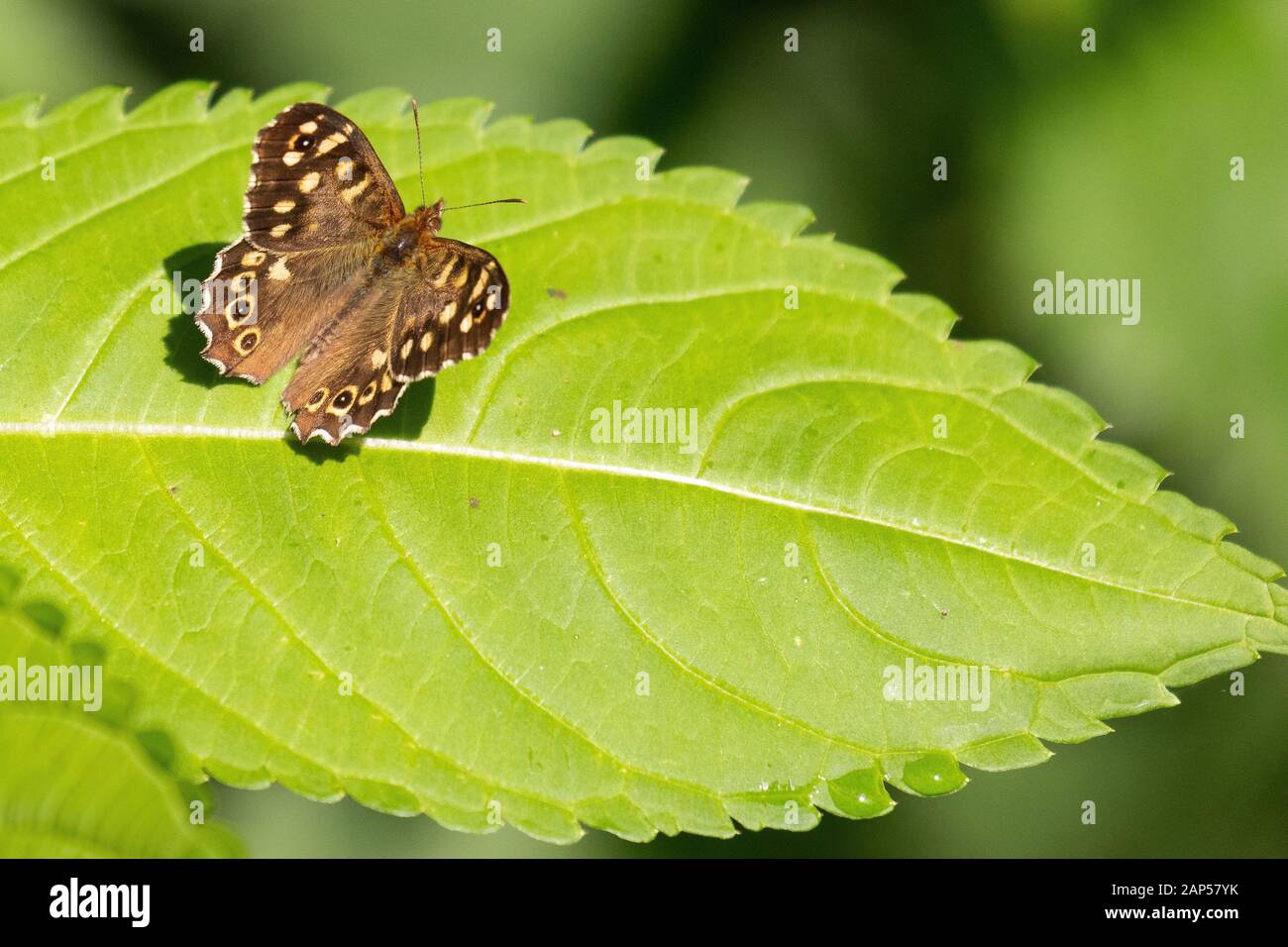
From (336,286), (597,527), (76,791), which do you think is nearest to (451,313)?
(336,286)

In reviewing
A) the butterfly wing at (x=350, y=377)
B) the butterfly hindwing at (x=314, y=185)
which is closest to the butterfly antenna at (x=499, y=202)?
the butterfly hindwing at (x=314, y=185)

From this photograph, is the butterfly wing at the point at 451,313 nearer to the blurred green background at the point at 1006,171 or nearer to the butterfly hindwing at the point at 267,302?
the butterfly hindwing at the point at 267,302


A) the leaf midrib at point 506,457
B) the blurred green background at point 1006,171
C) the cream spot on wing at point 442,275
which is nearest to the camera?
the leaf midrib at point 506,457

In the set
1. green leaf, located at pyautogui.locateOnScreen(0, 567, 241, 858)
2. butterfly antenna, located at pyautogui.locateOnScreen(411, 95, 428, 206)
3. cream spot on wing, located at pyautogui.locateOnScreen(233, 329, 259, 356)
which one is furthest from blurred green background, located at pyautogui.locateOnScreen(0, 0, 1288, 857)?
green leaf, located at pyautogui.locateOnScreen(0, 567, 241, 858)

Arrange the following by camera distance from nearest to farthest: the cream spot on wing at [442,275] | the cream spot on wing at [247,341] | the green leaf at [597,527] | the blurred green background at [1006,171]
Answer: the green leaf at [597,527] < the cream spot on wing at [247,341] < the cream spot on wing at [442,275] < the blurred green background at [1006,171]

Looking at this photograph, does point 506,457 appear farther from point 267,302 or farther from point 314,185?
point 314,185

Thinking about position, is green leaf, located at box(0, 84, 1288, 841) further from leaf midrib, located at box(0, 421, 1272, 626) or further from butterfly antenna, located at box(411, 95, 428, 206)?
butterfly antenna, located at box(411, 95, 428, 206)
